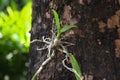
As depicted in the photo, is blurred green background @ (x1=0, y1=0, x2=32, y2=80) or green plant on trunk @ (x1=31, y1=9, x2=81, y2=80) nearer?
green plant on trunk @ (x1=31, y1=9, x2=81, y2=80)

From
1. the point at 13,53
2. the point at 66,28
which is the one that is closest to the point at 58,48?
the point at 66,28

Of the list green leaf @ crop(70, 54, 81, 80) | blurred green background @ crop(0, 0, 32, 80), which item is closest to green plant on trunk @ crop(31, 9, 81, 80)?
green leaf @ crop(70, 54, 81, 80)

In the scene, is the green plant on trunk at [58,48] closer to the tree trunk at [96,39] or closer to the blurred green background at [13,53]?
the tree trunk at [96,39]

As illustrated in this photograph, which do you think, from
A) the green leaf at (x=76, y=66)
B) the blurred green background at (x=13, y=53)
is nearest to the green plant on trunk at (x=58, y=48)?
the green leaf at (x=76, y=66)

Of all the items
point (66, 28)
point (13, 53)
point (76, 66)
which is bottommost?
point (13, 53)

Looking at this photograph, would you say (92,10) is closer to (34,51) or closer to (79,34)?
(79,34)

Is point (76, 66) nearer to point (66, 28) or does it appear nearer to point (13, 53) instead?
point (66, 28)

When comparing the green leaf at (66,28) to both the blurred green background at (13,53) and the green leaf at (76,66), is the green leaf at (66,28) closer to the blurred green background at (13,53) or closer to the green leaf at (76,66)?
the green leaf at (76,66)

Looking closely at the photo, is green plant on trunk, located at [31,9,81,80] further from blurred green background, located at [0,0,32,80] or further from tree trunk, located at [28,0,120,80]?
blurred green background, located at [0,0,32,80]

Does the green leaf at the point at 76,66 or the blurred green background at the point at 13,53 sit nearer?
the green leaf at the point at 76,66

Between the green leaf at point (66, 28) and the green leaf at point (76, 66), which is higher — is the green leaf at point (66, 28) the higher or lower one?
the higher one

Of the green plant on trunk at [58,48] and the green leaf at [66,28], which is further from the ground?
the green leaf at [66,28]

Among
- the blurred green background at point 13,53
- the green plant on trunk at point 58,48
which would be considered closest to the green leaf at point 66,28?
the green plant on trunk at point 58,48
